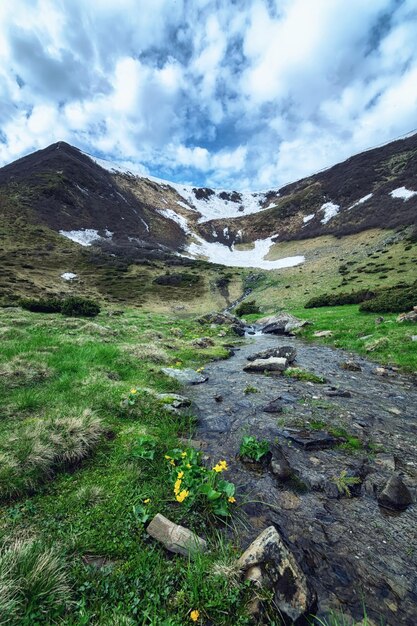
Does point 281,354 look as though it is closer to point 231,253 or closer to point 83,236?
point 83,236

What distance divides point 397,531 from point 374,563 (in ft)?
2.60

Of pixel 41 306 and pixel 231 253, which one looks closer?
pixel 41 306

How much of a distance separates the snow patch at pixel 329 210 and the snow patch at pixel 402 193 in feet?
71.8

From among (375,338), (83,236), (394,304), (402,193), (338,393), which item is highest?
(402,193)

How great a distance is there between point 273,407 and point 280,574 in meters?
5.39

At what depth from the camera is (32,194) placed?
368ft

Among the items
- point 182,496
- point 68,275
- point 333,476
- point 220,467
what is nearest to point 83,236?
point 68,275

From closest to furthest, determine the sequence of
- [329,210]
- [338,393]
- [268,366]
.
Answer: [338,393] < [268,366] < [329,210]

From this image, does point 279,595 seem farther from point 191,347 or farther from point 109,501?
point 191,347

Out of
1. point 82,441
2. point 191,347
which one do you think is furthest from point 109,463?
point 191,347

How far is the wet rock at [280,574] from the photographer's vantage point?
3.24m

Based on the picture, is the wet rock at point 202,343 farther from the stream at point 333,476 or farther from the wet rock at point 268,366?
the stream at point 333,476

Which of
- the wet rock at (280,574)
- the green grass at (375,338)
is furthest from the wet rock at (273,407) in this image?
the green grass at (375,338)

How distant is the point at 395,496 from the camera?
4910mm
